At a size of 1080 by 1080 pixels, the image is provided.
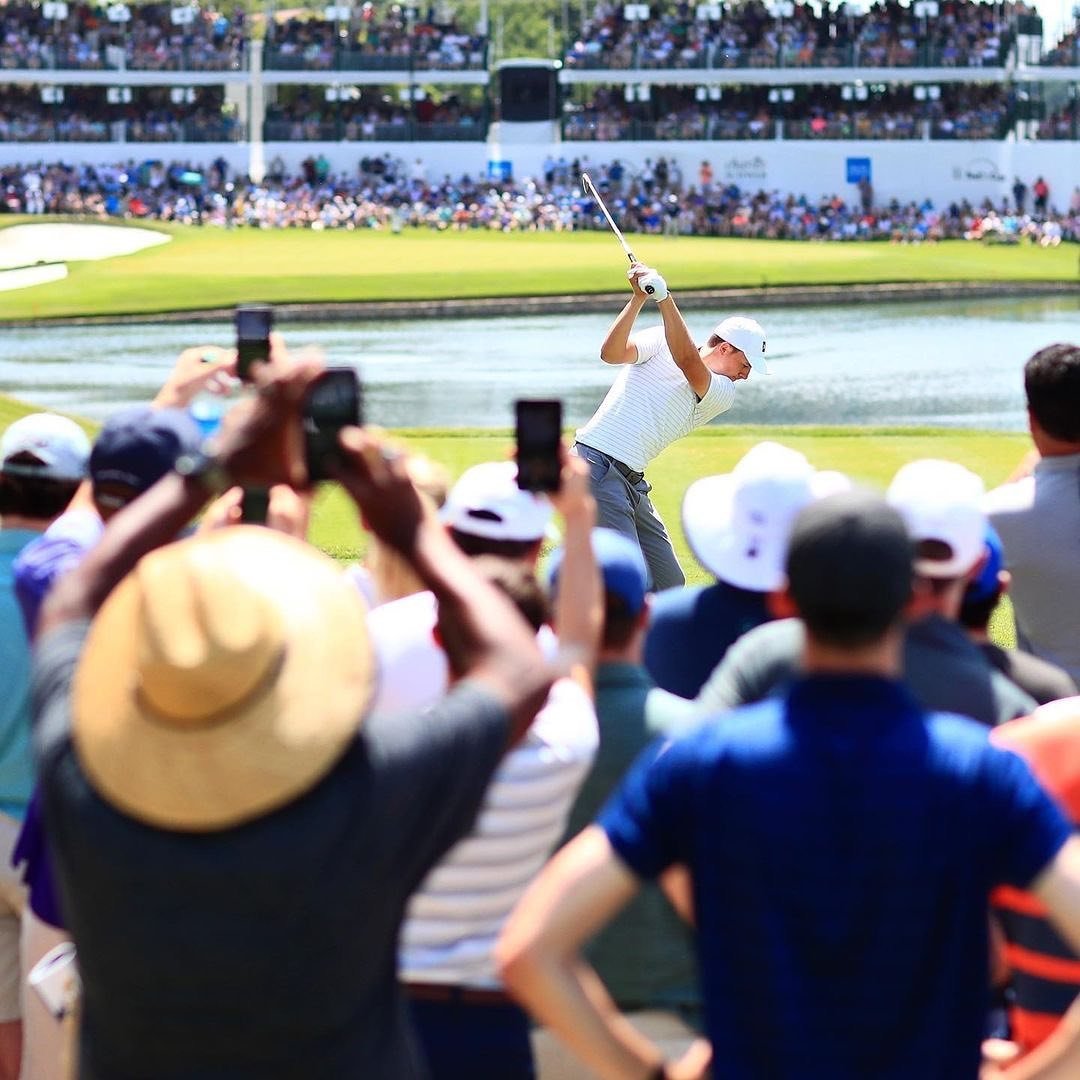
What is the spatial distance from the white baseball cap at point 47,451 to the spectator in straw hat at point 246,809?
196cm

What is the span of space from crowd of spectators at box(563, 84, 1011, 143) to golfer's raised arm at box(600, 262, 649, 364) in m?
57.9

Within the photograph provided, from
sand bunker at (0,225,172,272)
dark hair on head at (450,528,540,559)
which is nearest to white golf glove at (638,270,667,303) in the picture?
dark hair on head at (450,528,540,559)

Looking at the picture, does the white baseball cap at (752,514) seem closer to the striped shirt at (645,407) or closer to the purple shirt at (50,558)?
the purple shirt at (50,558)

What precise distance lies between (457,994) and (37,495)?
6.31 ft

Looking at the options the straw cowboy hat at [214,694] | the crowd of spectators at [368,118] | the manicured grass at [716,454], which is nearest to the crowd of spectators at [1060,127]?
the crowd of spectators at [368,118]

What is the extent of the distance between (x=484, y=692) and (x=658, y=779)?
10.9 inches

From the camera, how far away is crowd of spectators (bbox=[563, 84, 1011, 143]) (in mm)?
65125

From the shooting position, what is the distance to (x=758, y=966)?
2.64 m

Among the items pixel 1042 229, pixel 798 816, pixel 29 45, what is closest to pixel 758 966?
pixel 798 816

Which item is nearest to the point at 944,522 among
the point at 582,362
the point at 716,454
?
the point at 716,454

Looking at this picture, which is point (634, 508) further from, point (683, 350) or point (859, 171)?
point (859, 171)

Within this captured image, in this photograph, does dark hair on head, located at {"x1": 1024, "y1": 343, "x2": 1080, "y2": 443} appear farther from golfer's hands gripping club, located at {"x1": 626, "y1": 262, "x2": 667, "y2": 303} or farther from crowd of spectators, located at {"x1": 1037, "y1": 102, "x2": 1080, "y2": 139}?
crowd of spectators, located at {"x1": 1037, "y1": 102, "x2": 1080, "y2": 139}

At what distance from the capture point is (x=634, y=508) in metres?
8.77

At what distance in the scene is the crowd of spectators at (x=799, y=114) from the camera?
65.1 metres
